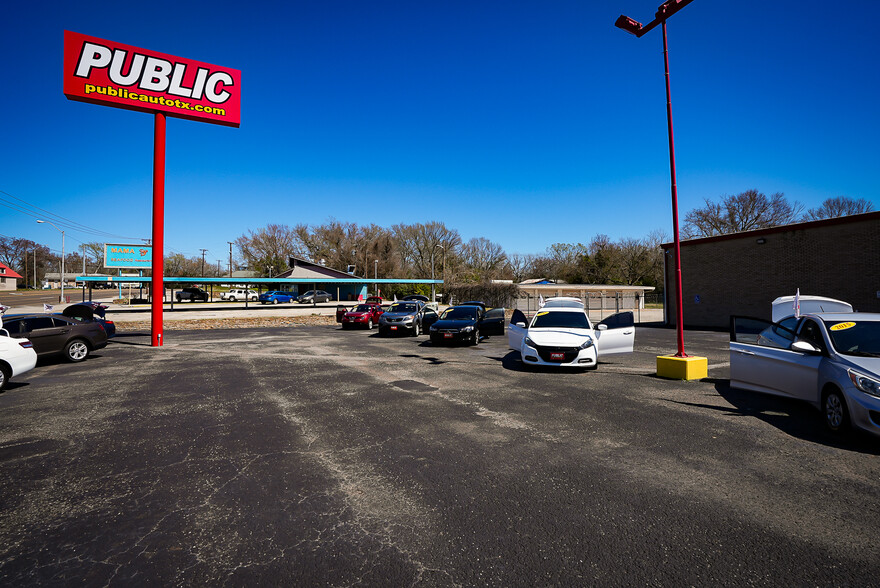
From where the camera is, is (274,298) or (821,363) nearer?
(821,363)

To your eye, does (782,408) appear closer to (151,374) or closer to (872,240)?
(151,374)

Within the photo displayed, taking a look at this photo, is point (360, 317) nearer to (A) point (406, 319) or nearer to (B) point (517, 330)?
(A) point (406, 319)

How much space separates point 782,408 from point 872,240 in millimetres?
18077

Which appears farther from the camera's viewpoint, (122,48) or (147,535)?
(122,48)

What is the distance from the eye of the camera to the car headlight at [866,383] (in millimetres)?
5078

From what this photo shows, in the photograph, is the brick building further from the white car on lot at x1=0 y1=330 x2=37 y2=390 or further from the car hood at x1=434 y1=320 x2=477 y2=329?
the white car on lot at x1=0 y1=330 x2=37 y2=390

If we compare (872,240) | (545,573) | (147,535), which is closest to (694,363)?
(545,573)

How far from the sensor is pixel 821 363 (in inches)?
241

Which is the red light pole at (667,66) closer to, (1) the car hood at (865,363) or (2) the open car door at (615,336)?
(2) the open car door at (615,336)

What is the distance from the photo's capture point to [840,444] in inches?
214

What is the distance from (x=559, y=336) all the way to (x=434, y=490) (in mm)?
7321

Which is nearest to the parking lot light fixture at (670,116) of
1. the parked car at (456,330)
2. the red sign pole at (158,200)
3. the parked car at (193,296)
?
the parked car at (456,330)

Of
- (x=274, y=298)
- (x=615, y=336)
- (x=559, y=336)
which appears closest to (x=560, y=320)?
(x=559, y=336)

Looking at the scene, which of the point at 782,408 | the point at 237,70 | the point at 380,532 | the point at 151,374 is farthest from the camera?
the point at 237,70
